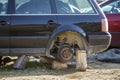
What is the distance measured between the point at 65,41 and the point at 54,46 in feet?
0.90

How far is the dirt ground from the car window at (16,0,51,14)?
131cm

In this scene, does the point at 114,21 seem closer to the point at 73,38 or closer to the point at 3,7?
the point at 73,38

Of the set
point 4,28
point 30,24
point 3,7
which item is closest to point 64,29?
point 30,24

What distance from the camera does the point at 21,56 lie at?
9172mm

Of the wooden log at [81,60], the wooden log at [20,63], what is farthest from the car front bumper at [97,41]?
the wooden log at [20,63]

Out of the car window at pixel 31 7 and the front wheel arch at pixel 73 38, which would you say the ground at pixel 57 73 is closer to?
the front wheel arch at pixel 73 38

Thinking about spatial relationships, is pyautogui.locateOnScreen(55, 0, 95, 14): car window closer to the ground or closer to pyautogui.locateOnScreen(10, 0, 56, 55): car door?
pyautogui.locateOnScreen(10, 0, 56, 55): car door

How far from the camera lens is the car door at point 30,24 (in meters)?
8.84

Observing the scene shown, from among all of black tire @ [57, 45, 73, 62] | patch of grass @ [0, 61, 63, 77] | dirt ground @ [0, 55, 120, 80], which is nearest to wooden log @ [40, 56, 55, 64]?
patch of grass @ [0, 61, 63, 77]

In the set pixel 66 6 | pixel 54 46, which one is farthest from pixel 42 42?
pixel 66 6

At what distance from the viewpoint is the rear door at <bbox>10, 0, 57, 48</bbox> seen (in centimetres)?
884

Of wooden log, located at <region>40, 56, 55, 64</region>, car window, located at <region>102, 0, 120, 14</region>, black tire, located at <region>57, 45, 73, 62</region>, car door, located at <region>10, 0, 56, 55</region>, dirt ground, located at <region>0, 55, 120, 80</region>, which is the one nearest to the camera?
dirt ground, located at <region>0, 55, 120, 80</region>

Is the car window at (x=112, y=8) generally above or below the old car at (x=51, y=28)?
above

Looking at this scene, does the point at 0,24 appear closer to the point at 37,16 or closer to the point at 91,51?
the point at 37,16
